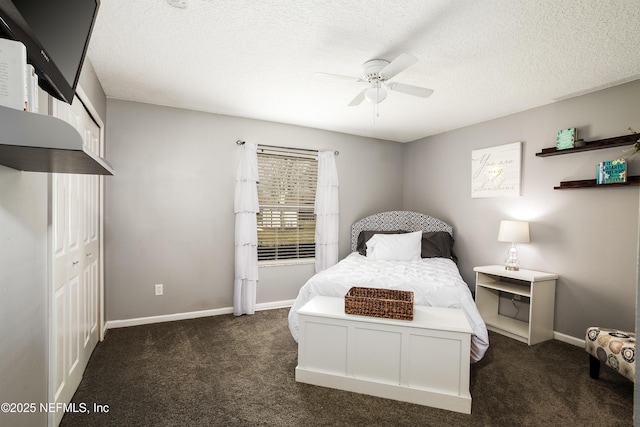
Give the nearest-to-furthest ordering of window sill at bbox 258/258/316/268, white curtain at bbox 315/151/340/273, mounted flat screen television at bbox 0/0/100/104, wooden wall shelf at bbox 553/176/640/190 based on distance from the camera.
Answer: mounted flat screen television at bbox 0/0/100/104 → wooden wall shelf at bbox 553/176/640/190 → window sill at bbox 258/258/316/268 → white curtain at bbox 315/151/340/273

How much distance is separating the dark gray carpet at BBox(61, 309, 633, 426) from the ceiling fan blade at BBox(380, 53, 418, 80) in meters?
2.26

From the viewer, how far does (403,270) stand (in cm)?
318

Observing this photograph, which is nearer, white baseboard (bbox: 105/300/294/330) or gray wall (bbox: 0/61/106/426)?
gray wall (bbox: 0/61/106/426)

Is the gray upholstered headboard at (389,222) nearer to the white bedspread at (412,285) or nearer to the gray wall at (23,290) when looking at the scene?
the white bedspread at (412,285)

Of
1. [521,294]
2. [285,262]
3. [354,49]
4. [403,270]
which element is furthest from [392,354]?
[285,262]

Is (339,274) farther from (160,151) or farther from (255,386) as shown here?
(160,151)

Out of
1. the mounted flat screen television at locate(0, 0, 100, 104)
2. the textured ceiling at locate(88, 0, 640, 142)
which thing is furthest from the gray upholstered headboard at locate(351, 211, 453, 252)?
the mounted flat screen television at locate(0, 0, 100, 104)

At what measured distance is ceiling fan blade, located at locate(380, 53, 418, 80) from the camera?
199 cm

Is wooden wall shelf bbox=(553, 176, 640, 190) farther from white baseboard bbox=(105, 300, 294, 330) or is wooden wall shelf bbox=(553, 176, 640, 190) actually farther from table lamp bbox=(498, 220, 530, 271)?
white baseboard bbox=(105, 300, 294, 330)

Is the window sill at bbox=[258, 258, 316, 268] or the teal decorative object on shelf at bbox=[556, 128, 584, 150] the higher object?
the teal decorative object on shelf at bbox=[556, 128, 584, 150]

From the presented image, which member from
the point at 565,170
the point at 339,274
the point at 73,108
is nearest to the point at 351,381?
the point at 339,274

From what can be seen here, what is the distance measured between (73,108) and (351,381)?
266 cm

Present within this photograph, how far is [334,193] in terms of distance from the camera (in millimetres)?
4312

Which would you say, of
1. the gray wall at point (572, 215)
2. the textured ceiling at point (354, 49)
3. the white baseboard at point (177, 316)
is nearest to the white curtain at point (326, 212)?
the white baseboard at point (177, 316)
